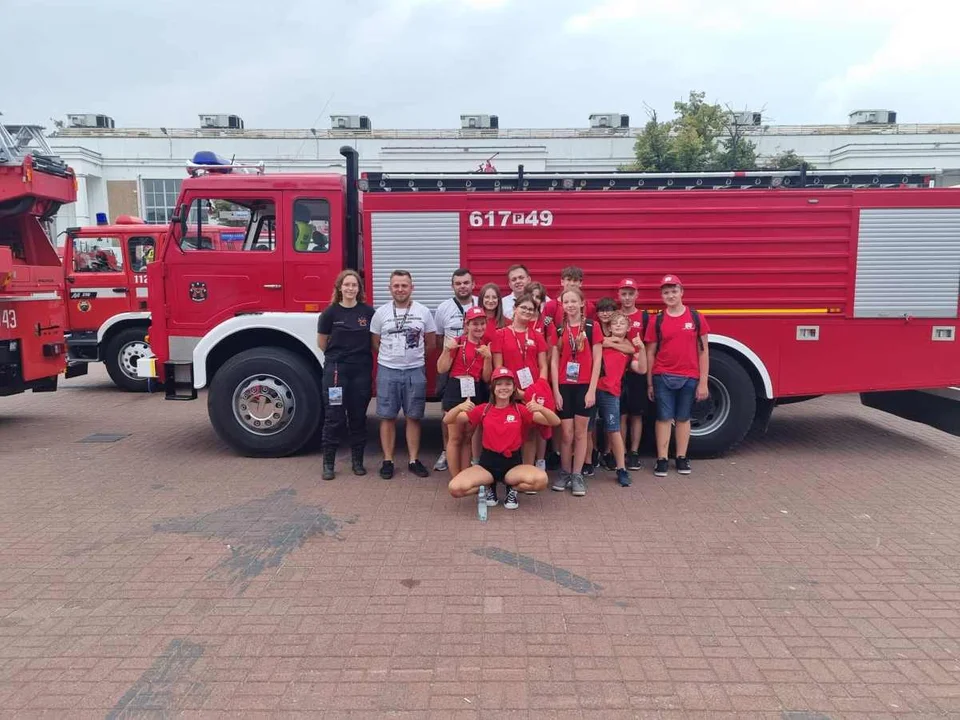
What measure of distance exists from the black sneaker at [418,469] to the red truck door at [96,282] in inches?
279

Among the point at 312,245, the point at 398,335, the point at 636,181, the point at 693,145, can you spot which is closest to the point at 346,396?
the point at 398,335

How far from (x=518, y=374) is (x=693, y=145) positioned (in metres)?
11.4

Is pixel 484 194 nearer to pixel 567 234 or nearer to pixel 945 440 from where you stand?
pixel 567 234

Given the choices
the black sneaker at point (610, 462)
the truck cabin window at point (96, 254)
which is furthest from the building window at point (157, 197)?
the black sneaker at point (610, 462)

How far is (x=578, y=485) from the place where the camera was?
18.2 feet

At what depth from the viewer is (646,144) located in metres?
15.7

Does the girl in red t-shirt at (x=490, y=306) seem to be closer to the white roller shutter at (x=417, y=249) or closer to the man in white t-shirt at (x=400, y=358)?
the man in white t-shirt at (x=400, y=358)

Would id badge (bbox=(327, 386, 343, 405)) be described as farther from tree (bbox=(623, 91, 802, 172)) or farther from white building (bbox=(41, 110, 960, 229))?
white building (bbox=(41, 110, 960, 229))

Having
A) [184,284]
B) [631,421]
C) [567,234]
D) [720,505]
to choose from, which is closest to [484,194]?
[567,234]

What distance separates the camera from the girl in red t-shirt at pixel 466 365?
541 centimetres

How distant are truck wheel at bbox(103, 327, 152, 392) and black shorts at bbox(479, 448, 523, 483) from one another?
7.43m

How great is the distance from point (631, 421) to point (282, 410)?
129 inches

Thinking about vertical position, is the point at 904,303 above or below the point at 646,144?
below

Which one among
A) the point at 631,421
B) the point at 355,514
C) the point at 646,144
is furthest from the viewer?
the point at 646,144
